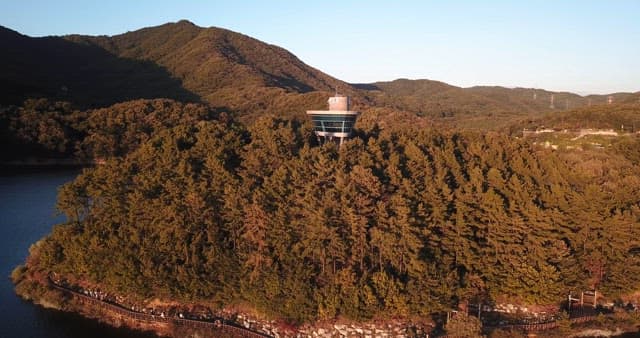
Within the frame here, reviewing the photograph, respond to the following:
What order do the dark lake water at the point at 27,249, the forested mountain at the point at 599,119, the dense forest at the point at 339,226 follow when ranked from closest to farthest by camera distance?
the dark lake water at the point at 27,249, the dense forest at the point at 339,226, the forested mountain at the point at 599,119

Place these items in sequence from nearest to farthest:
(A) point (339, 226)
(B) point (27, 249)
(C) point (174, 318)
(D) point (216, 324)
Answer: (D) point (216, 324) → (C) point (174, 318) → (A) point (339, 226) → (B) point (27, 249)

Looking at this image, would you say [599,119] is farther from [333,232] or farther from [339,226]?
[333,232]

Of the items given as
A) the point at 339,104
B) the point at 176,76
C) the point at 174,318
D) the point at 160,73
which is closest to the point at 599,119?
the point at 339,104

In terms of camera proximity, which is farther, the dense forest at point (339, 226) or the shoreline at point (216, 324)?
the dense forest at point (339, 226)

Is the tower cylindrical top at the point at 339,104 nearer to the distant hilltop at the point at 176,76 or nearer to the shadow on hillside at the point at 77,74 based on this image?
the distant hilltop at the point at 176,76

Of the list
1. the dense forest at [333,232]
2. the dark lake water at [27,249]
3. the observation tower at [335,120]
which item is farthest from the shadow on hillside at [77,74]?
the dense forest at [333,232]

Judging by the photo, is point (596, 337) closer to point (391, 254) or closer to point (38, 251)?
point (391, 254)
